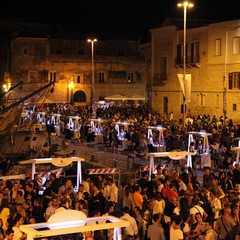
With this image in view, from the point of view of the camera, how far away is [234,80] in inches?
1709

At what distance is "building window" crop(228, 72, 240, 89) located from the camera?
43031mm

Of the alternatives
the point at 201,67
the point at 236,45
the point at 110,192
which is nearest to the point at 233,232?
Answer: the point at 110,192

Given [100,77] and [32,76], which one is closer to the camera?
[32,76]

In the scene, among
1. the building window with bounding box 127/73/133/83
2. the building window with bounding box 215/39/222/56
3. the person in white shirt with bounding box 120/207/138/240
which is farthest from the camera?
the building window with bounding box 127/73/133/83

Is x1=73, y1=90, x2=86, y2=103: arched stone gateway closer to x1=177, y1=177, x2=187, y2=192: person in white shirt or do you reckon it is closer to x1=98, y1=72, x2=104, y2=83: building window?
x1=98, y1=72, x2=104, y2=83: building window

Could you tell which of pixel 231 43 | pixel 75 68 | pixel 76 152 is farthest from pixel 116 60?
pixel 76 152

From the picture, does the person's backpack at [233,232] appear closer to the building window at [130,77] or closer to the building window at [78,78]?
the building window at [78,78]

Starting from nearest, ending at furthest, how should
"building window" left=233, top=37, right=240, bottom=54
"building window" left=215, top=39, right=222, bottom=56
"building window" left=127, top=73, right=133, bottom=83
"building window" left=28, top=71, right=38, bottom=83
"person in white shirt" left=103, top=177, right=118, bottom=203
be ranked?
"person in white shirt" left=103, top=177, right=118, bottom=203
"building window" left=233, top=37, right=240, bottom=54
"building window" left=215, top=39, right=222, bottom=56
"building window" left=28, top=71, right=38, bottom=83
"building window" left=127, top=73, right=133, bottom=83

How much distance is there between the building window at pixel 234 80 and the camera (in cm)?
4303

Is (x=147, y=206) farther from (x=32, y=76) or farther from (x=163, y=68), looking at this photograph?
(x=32, y=76)

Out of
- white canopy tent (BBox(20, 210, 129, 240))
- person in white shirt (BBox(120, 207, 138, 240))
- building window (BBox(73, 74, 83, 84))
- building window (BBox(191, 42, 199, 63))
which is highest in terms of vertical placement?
building window (BBox(191, 42, 199, 63))

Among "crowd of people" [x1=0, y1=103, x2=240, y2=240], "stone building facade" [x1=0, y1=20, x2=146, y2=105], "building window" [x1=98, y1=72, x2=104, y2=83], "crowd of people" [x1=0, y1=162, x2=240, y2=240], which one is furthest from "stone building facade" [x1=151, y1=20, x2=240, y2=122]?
"crowd of people" [x1=0, y1=162, x2=240, y2=240]

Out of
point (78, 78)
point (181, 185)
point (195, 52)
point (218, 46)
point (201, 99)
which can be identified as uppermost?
point (218, 46)

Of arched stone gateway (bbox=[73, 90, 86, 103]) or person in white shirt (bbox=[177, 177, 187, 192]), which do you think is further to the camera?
arched stone gateway (bbox=[73, 90, 86, 103])
